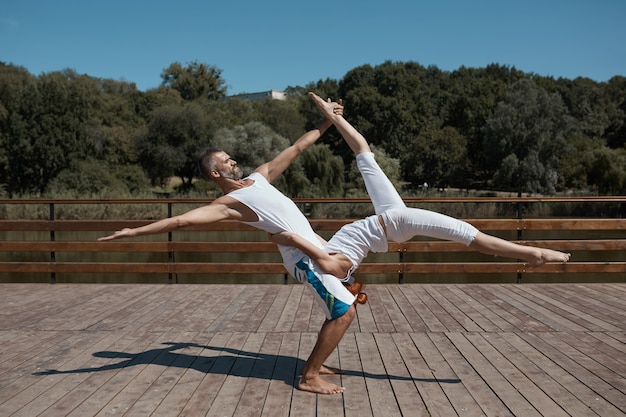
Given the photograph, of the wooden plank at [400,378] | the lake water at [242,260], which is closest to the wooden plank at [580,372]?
the wooden plank at [400,378]

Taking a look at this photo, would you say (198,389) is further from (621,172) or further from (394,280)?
(621,172)

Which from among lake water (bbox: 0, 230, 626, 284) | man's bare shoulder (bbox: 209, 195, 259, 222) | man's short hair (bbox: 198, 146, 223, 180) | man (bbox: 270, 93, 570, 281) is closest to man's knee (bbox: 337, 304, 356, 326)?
man (bbox: 270, 93, 570, 281)

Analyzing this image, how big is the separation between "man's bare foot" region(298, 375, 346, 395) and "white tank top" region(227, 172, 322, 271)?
593 mm

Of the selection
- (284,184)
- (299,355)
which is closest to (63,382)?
(299,355)

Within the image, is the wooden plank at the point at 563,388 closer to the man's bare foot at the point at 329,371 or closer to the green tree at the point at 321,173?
the man's bare foot at the point at 329,371

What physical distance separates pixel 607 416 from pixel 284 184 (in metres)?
21.0

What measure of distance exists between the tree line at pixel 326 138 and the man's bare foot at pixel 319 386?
66.7 feet

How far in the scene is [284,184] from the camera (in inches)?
923

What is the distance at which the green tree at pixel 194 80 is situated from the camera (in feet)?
214

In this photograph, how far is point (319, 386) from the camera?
9.86 feet

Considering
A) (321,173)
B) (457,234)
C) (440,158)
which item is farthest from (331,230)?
(440,158)

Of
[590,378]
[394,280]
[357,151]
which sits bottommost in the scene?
[394,280]

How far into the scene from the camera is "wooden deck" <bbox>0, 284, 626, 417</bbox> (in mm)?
2855

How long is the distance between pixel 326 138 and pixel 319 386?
1522 inches
